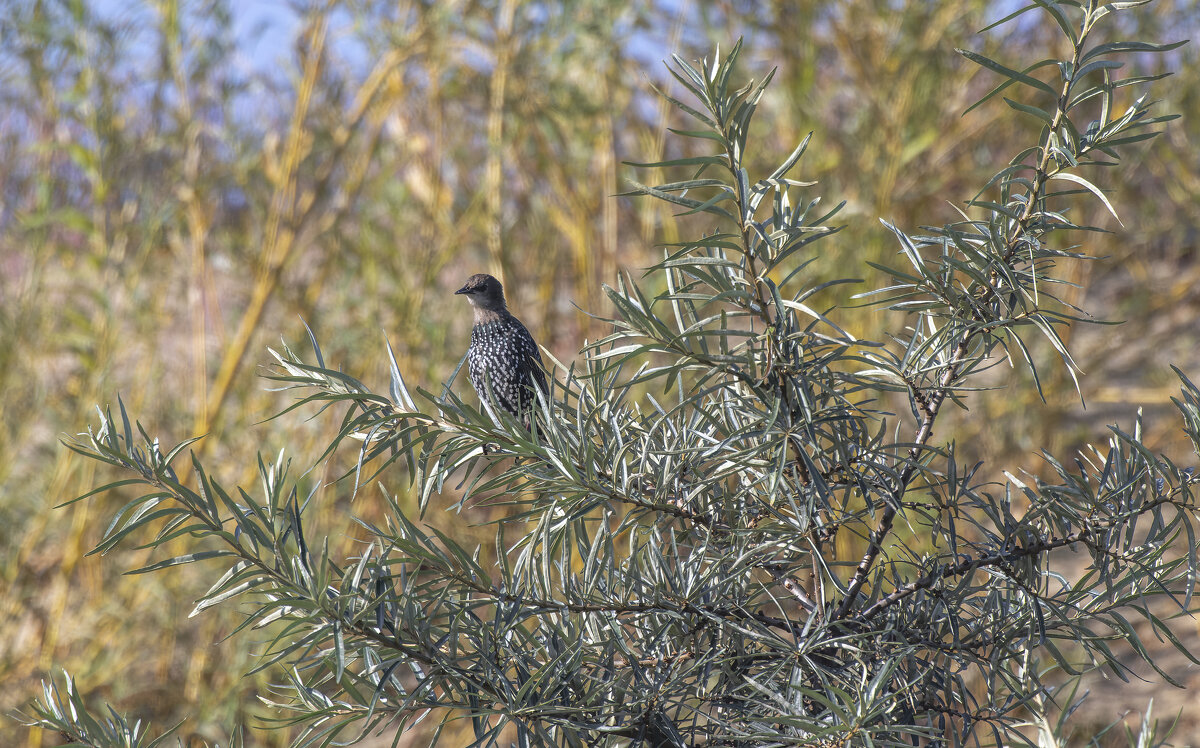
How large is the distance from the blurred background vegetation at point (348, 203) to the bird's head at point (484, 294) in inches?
26.9

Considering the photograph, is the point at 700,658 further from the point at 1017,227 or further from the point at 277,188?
the point at 277,188

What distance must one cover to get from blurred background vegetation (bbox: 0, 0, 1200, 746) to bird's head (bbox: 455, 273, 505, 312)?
684 millimetres

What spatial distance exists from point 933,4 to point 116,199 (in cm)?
325

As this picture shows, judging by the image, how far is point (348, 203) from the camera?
132 inches

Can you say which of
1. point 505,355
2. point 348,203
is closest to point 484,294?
point 505,355

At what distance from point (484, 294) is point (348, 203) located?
133cm

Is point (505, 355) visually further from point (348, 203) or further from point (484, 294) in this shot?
point (348, 203)

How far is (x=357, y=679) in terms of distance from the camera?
775 millimetres

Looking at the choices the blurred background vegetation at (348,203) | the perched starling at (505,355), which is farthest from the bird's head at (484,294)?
the blurred background vegetation at (348,203)

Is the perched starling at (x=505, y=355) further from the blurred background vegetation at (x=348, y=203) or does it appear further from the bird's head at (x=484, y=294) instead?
the blurred background vegetation at (x=348, y=203)

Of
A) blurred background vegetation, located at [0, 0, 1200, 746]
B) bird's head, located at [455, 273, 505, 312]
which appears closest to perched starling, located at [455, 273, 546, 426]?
bird's head, located at [455, 273, 505, 312]

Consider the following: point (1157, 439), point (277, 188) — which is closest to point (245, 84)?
point (277, 188)

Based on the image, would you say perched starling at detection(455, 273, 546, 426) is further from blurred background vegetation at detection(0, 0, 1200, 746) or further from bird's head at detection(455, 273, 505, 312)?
blurred background vegetation at detection(0, 0, 1200, 746)

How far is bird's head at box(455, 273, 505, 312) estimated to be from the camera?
2.23 metres
